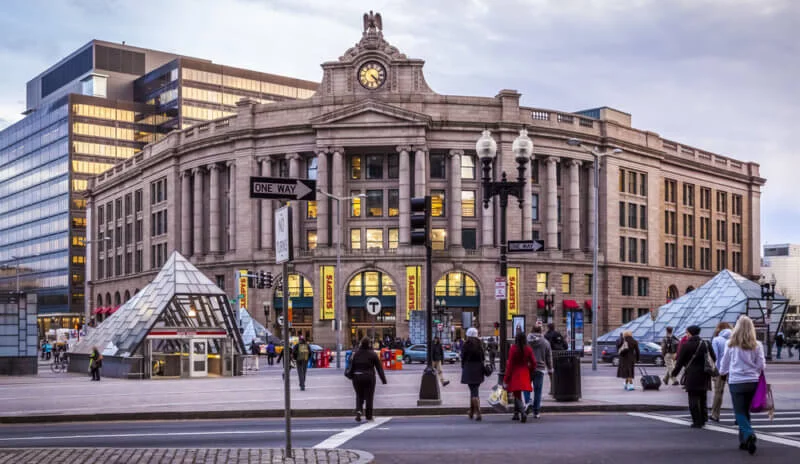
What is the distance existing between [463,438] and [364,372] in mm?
3416

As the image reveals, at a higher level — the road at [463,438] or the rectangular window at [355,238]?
the rectangular window at [355,238]

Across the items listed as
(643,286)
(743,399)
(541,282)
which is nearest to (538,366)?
(743,399)

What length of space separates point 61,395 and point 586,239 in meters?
65.2

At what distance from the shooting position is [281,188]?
42.3ft

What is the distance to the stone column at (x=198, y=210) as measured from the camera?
3600 inches

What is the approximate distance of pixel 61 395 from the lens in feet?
94.8

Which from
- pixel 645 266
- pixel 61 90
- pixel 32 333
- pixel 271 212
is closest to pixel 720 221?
pixel 645 266

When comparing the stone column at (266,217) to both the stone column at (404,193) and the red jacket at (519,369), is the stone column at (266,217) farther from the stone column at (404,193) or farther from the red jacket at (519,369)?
the red jacket at (519,369)

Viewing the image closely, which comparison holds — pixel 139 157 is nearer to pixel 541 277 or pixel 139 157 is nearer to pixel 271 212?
pixel 271 212

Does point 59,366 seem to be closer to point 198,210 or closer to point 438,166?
point 198,210

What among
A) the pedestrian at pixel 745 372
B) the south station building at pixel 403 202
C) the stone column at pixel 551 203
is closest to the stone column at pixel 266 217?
the south station building at pixel 403 202

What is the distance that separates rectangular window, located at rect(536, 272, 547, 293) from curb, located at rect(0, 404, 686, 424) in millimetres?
61544

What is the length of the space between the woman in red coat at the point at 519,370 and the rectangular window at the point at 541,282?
213 feet

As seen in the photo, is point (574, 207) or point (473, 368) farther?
point (574, 207)
